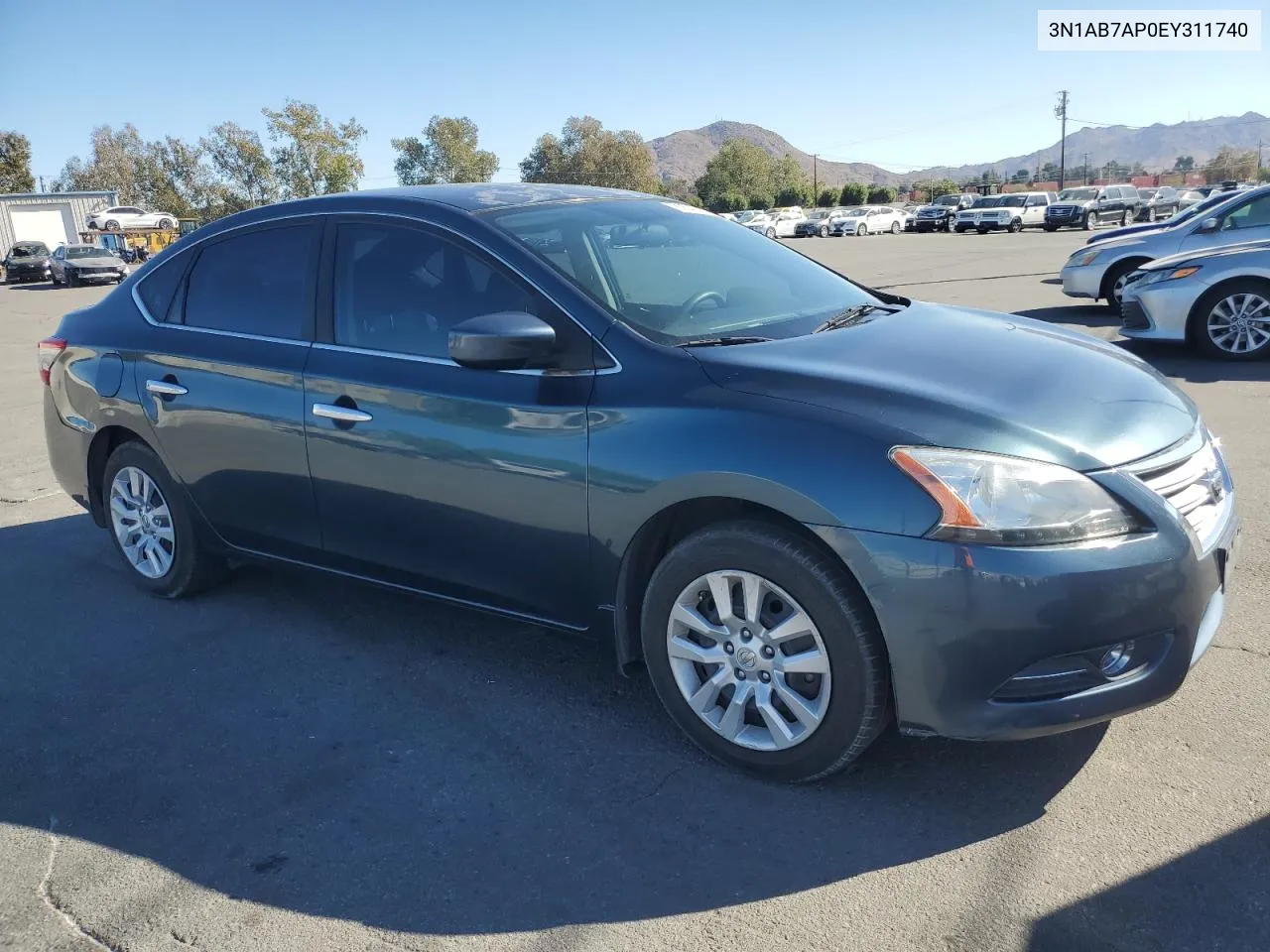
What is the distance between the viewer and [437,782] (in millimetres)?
3252

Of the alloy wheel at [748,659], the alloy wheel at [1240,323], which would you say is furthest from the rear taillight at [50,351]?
the alloy wheel at [1240,323]

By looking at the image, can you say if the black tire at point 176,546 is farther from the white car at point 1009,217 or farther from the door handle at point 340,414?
the white car at point 1009,217

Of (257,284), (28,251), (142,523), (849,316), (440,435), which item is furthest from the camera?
(28,251)

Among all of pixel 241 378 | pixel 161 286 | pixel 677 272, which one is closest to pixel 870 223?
pixel 161 286

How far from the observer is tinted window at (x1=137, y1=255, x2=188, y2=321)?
4.76m

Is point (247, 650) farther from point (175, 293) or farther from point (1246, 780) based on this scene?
point (1246, 780)

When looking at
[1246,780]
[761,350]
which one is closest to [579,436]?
[761,350]

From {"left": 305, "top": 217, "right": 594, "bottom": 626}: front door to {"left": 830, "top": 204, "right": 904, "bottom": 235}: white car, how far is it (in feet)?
172

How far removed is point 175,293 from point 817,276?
2830mm

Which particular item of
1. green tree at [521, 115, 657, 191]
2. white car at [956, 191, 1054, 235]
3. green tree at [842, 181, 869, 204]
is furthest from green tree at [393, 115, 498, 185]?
white car at [956, 191, 1054, 235]

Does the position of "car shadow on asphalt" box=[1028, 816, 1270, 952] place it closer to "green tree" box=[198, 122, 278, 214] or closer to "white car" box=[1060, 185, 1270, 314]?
"white car" box=[1060, 185, 1270, 314]

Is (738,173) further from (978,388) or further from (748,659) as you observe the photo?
(748,659)

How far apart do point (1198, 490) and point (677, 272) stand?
74.0 inches

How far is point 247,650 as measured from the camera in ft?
14.2
